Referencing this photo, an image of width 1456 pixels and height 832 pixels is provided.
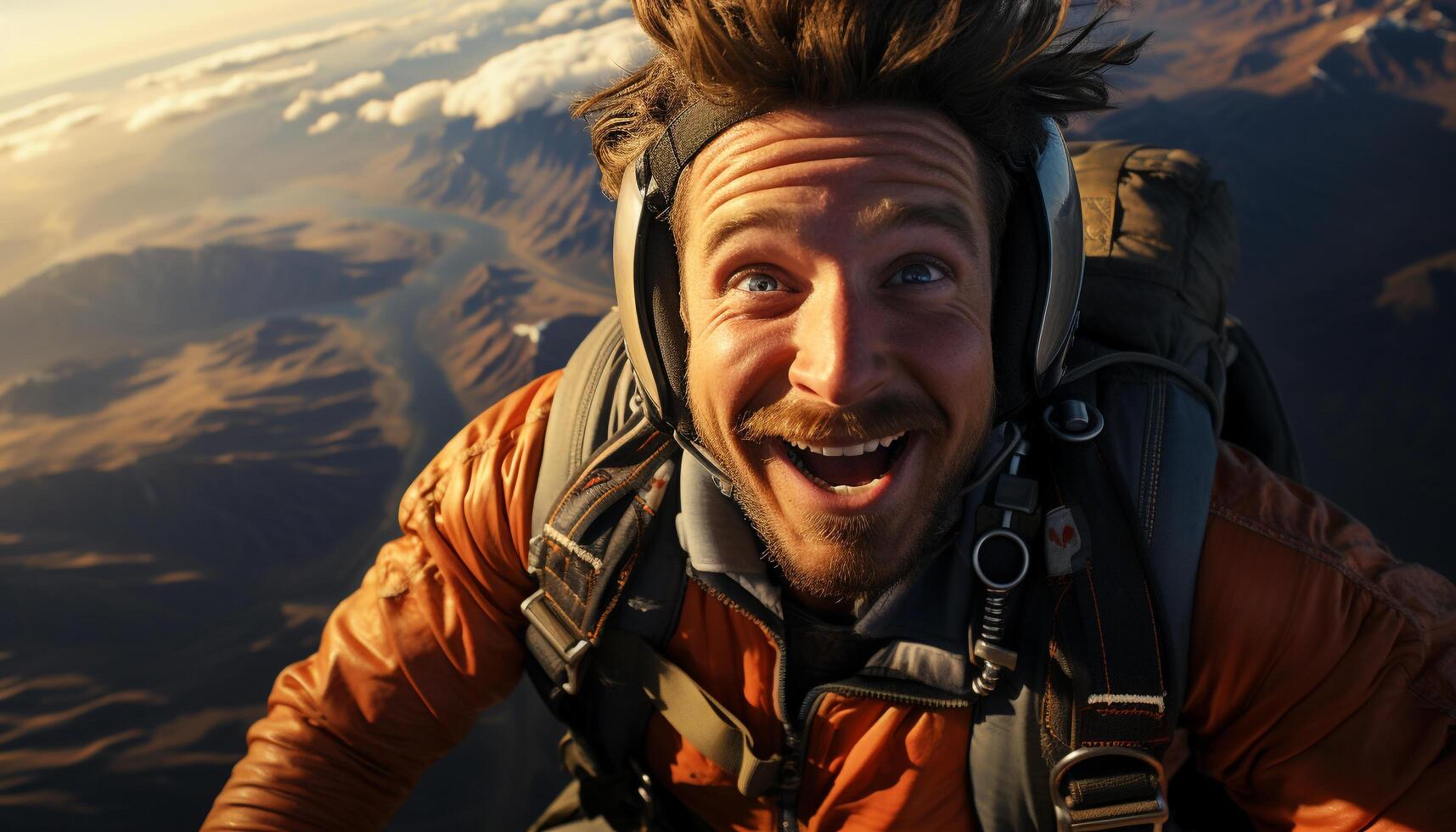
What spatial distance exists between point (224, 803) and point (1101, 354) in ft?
5.72

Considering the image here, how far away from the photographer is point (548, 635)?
3.86 feet

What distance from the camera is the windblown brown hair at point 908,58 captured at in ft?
2.62

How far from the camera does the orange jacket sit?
2.84 feet

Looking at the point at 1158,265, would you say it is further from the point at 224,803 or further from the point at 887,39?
the point at 224,803

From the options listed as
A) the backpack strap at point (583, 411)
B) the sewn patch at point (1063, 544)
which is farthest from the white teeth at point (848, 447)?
the backpack strap at point (583, 411)

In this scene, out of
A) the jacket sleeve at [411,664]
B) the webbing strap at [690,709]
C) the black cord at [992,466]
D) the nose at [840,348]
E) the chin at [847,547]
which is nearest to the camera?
the nose at [840,348]

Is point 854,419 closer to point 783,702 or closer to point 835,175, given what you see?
point 835,175

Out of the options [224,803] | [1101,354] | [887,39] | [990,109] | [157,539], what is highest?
[887,39]

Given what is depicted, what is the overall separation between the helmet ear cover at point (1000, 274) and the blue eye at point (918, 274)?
194 millimetres

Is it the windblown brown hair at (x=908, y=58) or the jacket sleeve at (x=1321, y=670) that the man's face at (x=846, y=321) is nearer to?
the windblown brown hair at (x=908, y=58)

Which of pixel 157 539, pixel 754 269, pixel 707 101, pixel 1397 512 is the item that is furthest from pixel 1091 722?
pixel 157 539

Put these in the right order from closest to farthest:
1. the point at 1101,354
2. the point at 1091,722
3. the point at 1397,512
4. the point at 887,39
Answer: the point at 887,39 → the point at 1091,722 → the point at 1101,354 → the point at 1397,512

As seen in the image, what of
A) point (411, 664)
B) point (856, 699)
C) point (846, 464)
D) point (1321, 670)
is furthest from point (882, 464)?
point (411, 664)

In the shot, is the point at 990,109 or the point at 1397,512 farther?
the point at 1397,512
